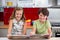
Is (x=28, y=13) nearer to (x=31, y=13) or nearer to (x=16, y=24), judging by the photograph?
(x=31, y=13)

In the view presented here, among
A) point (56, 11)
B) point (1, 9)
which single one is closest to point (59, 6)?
point (56, 11)

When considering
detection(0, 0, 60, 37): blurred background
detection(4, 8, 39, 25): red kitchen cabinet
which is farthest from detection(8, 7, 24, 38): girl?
detection(4, 8, 39, 25): red kitchen cabinet

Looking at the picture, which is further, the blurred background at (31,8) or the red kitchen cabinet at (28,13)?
the red kitchen cabinet at (28,13)

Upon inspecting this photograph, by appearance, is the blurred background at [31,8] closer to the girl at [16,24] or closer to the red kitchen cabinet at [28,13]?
the red kitchen cabinet at [28,13]

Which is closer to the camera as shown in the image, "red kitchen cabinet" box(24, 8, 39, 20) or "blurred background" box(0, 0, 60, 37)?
"blurred background" box(0, 0, 60, 37)

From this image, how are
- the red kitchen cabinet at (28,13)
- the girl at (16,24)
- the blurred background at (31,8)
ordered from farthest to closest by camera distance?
the red kitchen cabinet at (28,13), the blurred background at (31,8), the girl at (16,24)

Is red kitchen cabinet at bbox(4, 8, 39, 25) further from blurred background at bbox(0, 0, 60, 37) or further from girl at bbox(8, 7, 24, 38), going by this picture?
girl at bbox(8, 7, 24, 38)

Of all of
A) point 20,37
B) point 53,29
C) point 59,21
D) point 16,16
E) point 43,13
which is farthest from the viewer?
point 59,21

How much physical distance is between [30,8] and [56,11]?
1.59 feet

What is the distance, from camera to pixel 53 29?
2947 mm

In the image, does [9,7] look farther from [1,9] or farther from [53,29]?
[53,29]

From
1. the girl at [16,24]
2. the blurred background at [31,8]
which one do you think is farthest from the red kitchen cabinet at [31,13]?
the girl at [16,24]

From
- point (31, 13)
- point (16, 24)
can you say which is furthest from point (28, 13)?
point (16, 24)

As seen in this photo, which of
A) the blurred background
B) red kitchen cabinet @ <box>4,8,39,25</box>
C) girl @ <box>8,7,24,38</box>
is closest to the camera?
girl @ <box>8,7,24,38</box>
